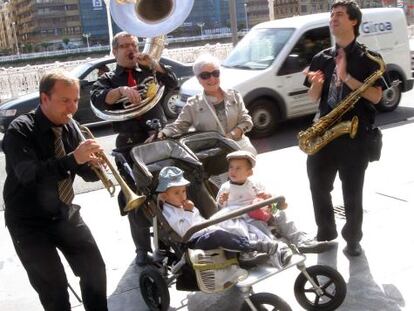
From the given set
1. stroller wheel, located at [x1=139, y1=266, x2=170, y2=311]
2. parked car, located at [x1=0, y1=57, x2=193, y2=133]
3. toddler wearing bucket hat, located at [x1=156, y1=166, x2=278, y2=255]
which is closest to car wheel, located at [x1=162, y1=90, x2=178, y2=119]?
parked car, located at [x1=0, y1=57, x2=193, y2=133]

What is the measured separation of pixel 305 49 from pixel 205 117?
5478 mm

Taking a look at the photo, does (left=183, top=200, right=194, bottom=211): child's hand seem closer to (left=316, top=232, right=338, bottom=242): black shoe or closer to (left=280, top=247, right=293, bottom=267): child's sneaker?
(left=280, top=247, right=293, bottom=267): child's sneaker

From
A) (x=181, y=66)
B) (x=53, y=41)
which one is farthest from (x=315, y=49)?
(x=53, y=41)

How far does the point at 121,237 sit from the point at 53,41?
363 feet

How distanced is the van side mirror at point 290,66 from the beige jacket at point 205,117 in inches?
192

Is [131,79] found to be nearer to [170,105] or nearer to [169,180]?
[169,180]

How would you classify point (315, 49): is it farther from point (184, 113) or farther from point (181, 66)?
point (184, 113)

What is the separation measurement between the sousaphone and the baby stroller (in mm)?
303

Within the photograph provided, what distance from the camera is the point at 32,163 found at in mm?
2719

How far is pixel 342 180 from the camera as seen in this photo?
402cm

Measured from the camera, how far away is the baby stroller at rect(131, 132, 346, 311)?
9.61ft

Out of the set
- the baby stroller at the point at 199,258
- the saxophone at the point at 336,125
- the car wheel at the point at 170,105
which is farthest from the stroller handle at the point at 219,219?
the car wheel at the point at 170,105

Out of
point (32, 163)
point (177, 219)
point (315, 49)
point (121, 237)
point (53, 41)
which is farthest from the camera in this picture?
point (53, 41)

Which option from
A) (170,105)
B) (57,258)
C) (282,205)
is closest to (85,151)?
(57,258)
